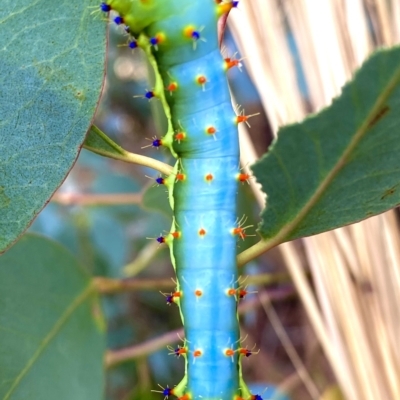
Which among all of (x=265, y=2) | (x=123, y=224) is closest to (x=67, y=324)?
(x=265, y=2)

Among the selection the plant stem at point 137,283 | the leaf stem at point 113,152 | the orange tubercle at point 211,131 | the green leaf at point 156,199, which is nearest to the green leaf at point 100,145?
the leaf stem at point 113,152

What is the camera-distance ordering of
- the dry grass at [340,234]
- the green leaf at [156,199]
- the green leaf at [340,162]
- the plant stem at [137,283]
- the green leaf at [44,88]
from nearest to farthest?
the green leaf at [340,162] < the green leaf at [44,88] < the dry grass at [340,234] < the green leaf at [156,199] < the plant stem at [137,283]

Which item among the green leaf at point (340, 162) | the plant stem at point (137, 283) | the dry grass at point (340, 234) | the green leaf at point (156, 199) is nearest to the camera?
the green leaf at point (340, 162)

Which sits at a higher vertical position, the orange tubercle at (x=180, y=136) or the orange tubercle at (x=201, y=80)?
the orange tubercle at (x=201, y=80)

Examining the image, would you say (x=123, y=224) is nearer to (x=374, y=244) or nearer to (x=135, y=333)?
(x=135, y=333)

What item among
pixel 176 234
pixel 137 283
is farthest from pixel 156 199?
pixel 176 234

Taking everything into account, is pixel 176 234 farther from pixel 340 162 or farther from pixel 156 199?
pixel 156 199

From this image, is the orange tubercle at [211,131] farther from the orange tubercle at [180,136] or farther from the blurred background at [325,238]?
the blurred background at [325,238]
